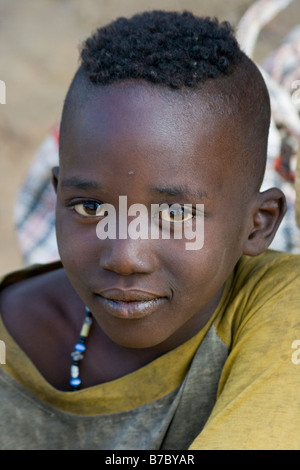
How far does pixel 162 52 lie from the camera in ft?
4.52

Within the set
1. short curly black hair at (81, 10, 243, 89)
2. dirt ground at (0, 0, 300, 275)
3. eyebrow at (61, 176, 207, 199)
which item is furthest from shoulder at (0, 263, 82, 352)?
dirt ground at (0, 0, 300, 275)

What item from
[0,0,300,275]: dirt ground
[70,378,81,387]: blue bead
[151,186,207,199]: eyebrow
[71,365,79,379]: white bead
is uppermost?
[0,0,300,275]: dirt ground

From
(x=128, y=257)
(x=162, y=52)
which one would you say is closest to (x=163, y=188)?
(x=128, y=257)

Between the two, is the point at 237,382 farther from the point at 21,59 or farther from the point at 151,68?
the point at 21,59

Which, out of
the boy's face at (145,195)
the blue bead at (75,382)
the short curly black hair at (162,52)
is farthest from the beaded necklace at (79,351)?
the short curly black hair at (162,52)

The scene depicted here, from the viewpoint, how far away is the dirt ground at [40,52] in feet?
14.4

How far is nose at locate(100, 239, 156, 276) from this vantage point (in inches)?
51.7

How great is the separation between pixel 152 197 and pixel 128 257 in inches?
5.0

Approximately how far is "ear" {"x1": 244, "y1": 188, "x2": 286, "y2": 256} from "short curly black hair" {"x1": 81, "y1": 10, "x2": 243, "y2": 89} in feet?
1.04

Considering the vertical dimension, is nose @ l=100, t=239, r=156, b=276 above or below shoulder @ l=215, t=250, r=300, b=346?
above

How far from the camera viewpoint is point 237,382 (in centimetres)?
141

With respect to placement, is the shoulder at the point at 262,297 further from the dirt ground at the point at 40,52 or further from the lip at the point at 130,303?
the dirt ground at the point at 40,52

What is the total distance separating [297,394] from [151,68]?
704 mm

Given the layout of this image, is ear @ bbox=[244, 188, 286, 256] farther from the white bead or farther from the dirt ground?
the dirt ground
